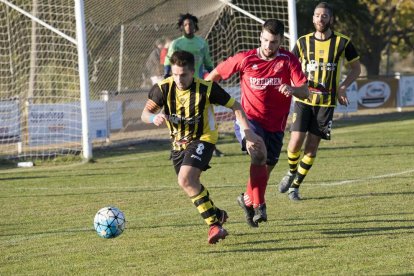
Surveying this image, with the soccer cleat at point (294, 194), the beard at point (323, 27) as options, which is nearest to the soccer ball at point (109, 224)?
the soccer cleat at point (294, 194)

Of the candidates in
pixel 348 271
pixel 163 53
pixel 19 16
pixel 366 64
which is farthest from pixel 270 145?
pixel 366 64

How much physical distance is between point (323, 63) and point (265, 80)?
1.98 metres

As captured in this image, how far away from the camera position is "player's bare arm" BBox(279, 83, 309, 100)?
7.43m

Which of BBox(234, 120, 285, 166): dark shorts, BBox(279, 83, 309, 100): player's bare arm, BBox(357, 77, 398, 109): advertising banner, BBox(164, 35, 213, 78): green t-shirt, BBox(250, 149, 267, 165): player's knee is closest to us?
BBox(279, 83, 309, 100): player's bare arm

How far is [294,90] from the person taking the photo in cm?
757

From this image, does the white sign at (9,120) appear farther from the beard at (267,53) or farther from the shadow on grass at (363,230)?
the shadow on grass at (363,230)

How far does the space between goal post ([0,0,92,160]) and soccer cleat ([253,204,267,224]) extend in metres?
8.43

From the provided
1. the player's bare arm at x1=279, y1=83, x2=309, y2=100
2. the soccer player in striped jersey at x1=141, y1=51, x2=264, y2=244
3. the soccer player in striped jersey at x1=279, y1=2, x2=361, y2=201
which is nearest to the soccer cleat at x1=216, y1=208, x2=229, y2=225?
the soccer player in striped jersey at x1=141, y1=51, x2=264, y2=244

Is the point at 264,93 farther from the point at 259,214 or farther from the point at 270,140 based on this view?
the point at 259,214

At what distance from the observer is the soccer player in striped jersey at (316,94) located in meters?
9.61

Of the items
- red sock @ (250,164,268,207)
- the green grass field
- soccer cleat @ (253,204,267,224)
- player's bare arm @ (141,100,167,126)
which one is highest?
player's bare arm @ (141,100,167,126)

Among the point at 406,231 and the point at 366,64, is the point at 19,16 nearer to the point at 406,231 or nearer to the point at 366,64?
the point at 406,231

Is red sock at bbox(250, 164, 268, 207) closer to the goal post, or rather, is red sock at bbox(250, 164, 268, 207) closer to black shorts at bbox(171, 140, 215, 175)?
black shorts at bbox(171, 140, 215, 175)

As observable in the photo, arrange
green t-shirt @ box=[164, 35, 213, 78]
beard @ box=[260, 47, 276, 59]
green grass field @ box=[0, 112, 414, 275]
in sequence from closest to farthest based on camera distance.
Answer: green grass field @ box=[0, 112, 414, 275], beard @ box=[260, 47, 276, 59], green t-shirt @ box=[164, 35, 213, 78]
